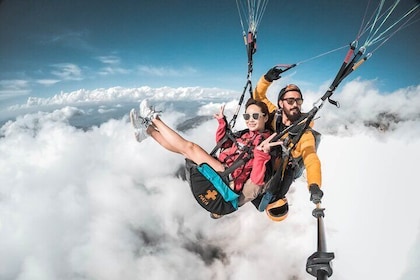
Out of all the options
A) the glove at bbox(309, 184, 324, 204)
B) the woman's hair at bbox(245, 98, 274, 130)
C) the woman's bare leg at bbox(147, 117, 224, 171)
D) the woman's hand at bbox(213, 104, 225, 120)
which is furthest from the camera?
the woman's hand at bbox(213, 104, 225, 120)

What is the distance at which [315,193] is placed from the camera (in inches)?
82.2

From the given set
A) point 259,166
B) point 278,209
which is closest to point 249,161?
point 259,166

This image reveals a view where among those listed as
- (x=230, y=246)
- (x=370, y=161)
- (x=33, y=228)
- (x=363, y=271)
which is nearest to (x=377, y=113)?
(x=370, y=161)

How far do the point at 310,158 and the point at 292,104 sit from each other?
1.77 ft

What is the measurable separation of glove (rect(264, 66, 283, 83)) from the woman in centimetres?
45

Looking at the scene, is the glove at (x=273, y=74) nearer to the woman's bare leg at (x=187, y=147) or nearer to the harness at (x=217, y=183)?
the harness at (x=217, y=183)

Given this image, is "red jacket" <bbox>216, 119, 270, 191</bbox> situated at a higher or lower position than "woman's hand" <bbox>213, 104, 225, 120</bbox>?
lower

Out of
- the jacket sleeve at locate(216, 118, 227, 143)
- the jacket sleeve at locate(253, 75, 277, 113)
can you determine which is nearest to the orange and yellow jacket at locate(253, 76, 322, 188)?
the jacket sleeve at locate(253, 75, 277, 113)

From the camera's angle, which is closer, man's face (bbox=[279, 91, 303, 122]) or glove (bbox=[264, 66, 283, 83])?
man's face (bbox=[279, 91, 303, 122])

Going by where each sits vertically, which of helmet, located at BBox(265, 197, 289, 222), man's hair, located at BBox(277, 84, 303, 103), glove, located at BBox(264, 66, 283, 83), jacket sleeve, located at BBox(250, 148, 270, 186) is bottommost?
helmet, located at BBox(265, 197, 289, 222)

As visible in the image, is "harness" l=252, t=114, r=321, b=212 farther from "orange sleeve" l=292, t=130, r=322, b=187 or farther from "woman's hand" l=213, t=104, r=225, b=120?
"woman's hand" l=213, t=104, r=225, b=120

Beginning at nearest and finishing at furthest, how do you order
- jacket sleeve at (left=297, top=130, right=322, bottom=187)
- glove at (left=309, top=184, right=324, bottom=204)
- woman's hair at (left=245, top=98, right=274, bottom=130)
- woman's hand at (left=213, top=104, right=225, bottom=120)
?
glove at (left=309, top=184, right=324, bottom=204)
jacket sleeve at (left=297, top=130, right=322, bottom=187)
woman's hair at (left=245, top=98, right=274, bottom=130)
woman's hand at (left=213, top=104, right=225, bottom=120)

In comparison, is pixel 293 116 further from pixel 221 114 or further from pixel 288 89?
pixel 221 114

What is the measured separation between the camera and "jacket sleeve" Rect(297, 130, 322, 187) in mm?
2230
